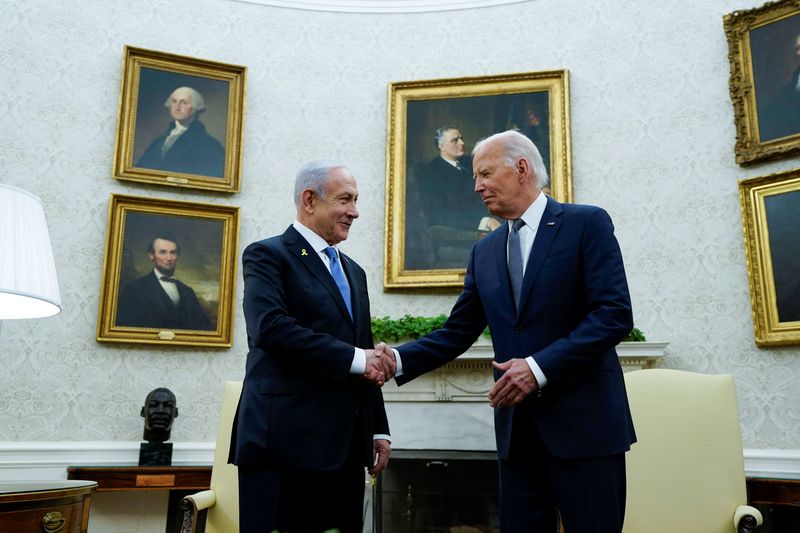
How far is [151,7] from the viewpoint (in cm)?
564

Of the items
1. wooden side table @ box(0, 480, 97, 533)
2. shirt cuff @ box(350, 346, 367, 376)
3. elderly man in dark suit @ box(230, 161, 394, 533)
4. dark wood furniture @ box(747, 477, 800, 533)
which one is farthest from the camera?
dark wood furniture @ box(747, 477, 800, 533)

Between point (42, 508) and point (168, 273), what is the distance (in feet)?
9.25

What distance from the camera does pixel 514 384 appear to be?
84.4 inches

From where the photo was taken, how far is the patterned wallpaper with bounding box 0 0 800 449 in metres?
4.85

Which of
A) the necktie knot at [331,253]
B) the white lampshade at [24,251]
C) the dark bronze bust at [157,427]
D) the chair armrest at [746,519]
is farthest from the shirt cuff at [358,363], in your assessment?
the dark bronze bust at [157,427]

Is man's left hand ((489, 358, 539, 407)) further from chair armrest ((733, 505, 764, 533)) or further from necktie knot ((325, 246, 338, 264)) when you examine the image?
chair armrest ((733, 505, 764, 533))

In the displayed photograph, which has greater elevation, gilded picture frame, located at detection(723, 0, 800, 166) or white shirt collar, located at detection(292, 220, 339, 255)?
gilded picture frame, located at detection(723, 0, 800, 166)

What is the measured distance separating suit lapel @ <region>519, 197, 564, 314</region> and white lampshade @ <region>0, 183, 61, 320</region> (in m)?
1.81

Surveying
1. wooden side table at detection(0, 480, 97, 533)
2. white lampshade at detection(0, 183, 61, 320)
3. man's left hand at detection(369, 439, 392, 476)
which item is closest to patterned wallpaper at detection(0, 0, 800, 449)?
wooden side table at detection(0, 480, 97, 533)

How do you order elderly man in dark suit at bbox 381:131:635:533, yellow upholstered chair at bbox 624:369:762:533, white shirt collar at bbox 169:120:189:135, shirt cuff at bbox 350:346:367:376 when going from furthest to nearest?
white shirt collar at bbox 169:120:189:135, yellow upholstered chair at bbox 624:369:762:533, shirt cuff at bbox 350:346:367:376, elderly man in dark suit at bbox 381:131:635:533

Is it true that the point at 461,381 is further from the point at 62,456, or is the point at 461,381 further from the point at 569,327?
the point at 62,456

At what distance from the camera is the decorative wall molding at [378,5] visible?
5902 millimetres

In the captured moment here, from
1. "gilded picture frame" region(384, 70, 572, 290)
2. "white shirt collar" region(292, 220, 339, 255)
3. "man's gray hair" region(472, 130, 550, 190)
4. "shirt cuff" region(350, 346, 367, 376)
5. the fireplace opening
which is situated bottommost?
the fireplace opening

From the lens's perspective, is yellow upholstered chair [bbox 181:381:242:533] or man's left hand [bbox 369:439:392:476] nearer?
man's left hand [bbox 369:439:392:476]
